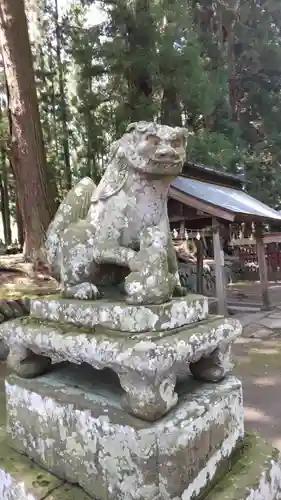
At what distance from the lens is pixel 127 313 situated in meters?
1.18

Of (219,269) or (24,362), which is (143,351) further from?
(219,269)

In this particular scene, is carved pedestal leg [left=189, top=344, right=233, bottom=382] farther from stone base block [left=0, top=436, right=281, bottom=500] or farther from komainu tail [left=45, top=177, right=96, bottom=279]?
komainu tail [left=45, top=177, right=96, bottom=279]

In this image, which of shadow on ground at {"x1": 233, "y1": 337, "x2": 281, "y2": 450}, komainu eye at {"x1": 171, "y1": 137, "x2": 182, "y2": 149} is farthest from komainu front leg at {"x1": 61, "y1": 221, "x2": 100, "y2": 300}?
shadow on ground at {"x1": 233, "y1": 337, "x2": 281, "y2": 450}

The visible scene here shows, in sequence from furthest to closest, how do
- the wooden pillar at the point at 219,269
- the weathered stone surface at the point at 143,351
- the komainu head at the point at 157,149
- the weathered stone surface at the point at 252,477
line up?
the wooden pillar at the point at 219,269 < the komainu head at the point at 157,149 < the weathered stone surface at the point at 252,477 < the weathered stone surface at the point at 143,351

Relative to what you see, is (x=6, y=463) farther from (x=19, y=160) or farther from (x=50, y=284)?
(x=19, y=160)

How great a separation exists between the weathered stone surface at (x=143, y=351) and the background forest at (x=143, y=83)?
4477 millimetres

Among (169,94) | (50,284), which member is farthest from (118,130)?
(50,284)

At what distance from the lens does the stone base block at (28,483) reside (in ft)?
4.04

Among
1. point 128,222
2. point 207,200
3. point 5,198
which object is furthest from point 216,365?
point 5,198

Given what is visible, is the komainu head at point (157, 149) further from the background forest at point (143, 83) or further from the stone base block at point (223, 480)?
the background forest at point (143, 83)

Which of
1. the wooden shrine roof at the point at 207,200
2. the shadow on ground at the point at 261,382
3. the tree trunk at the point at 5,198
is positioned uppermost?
the tree trunk at the point at 5,198

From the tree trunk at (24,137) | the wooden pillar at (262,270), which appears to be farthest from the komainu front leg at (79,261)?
the wooden pillar at (262,270)

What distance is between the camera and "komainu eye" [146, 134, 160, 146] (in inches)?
→ 51.9

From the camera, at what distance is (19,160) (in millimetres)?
5688
